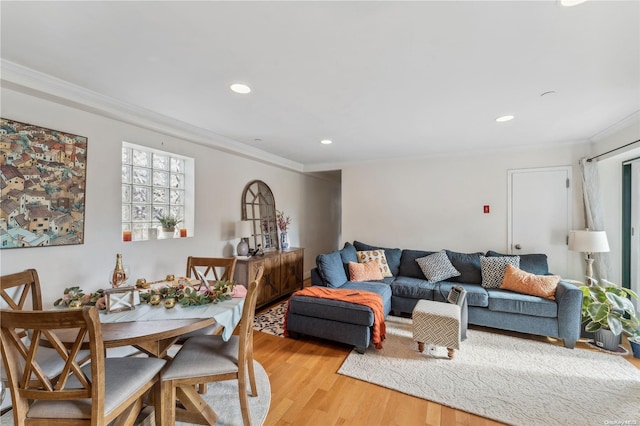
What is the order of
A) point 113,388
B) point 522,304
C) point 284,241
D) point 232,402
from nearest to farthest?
point 113,388 < point 232,402 < point 522,304 < point 284,241

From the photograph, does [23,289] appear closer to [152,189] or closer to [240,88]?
[152,189]

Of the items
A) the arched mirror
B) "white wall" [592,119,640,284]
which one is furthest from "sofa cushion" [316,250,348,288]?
"white wall" [592,119,640,284]

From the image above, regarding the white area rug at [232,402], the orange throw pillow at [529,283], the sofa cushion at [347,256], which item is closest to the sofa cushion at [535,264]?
the orange throw pillow at [529,283]

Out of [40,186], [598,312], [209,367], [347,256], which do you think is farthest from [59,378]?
[598,312]

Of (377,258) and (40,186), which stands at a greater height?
(40,186)

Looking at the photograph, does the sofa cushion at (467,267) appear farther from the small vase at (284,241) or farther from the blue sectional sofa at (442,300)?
the small vase at (284,241)

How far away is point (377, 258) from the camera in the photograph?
4160 mm

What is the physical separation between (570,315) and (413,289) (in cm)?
157

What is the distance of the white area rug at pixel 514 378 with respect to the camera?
6.21 feet

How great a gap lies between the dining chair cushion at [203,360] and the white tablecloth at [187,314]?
16 centimetres

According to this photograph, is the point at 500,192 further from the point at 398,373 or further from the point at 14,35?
the point at 14,35

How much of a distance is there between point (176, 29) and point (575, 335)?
4.31m

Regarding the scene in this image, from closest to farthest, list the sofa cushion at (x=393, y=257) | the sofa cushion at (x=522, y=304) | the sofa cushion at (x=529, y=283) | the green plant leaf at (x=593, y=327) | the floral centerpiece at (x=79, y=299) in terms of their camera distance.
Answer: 1. the floral centerpiece at (x=79, y=299)
2. the green plant leaf at (x=593, y=327)
3. the sofa cushion at (x=522, y=304)
4. the sofa cushion at (x=529, y=283)
5. the sofa cushion at (x=393, y=257)

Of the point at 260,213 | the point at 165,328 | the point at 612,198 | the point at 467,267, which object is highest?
the point at 612,198
